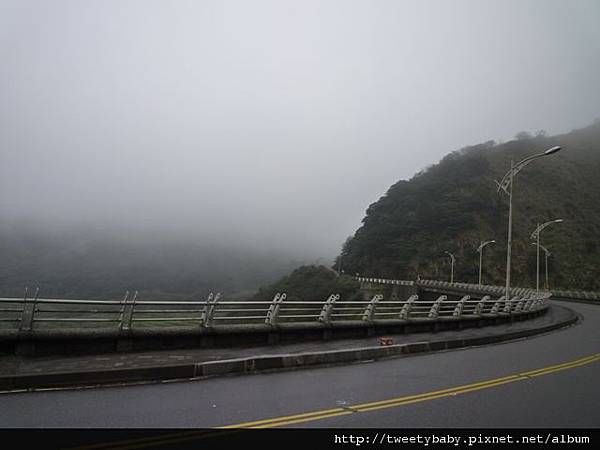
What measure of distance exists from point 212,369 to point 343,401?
Result: 10.0ft

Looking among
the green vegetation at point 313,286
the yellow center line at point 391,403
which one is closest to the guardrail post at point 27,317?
the yellow center line at point 391,403

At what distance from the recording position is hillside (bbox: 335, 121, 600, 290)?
96188 millimetres

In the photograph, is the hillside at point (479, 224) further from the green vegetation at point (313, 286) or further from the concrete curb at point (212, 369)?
the concrete curb at point (212, 369)

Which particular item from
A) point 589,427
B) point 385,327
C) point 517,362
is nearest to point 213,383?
point 589,427

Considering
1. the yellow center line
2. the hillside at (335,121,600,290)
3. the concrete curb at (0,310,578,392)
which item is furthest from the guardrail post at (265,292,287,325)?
the hillside at (335,121,600,290)

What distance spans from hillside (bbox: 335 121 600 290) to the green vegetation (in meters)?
22.2

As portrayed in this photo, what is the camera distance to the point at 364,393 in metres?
7.99

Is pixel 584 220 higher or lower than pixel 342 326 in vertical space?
higher

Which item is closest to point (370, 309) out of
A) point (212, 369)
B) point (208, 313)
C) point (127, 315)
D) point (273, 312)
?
point (273, 312)

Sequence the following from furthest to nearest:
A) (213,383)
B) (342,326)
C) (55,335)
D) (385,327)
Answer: (385,327) < (342,326) < (55,335) < (213,383)

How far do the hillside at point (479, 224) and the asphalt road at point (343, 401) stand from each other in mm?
91888
